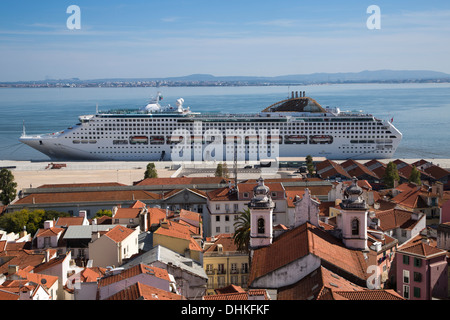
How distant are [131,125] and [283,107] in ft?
75.5

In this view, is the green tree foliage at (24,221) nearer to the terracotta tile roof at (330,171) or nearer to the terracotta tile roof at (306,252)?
the terracotta tile roof at (306,252)

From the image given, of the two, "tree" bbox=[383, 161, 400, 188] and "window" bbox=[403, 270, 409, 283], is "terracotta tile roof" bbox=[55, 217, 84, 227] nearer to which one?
"window" bbox=[403, 270, 409, 283]

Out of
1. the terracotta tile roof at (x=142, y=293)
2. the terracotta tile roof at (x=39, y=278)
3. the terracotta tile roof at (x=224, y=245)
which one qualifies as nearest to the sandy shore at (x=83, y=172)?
the terracotta tile roof at (x=224, y=245)

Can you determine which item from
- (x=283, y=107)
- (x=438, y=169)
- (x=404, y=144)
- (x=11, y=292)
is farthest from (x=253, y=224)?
(x=404, y=144)

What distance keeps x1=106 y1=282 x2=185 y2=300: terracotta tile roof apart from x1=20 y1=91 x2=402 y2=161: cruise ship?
65.2m

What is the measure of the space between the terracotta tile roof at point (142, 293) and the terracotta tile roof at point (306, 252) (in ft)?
8.74

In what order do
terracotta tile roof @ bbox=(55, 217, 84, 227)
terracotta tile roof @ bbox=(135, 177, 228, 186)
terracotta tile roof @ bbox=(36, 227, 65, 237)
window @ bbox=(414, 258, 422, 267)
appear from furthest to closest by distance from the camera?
terracotta tile roof @ bbox=(135, 177, 228, 186) → terracotta tile roof @ bbox=(55, 217, 84, 227) → terracotta tile roof @ bbox=(36, 227, 65, 237) → window @ bbox=(414, 258, 422, 267)

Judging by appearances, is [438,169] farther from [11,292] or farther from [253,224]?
[11,292]

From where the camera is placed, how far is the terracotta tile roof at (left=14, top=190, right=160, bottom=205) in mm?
38469

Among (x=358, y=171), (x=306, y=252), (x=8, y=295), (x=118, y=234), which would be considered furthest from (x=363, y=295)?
(x=358, y=171)

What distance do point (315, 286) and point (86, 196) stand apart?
2550 cm

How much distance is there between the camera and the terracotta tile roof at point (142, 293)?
15531mm

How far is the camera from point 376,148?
83.9m

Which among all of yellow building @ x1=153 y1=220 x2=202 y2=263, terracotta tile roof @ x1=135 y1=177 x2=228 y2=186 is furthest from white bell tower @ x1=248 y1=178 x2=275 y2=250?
terracotta tile roof @ x1=135 y1=177 x2=228 y2=186
